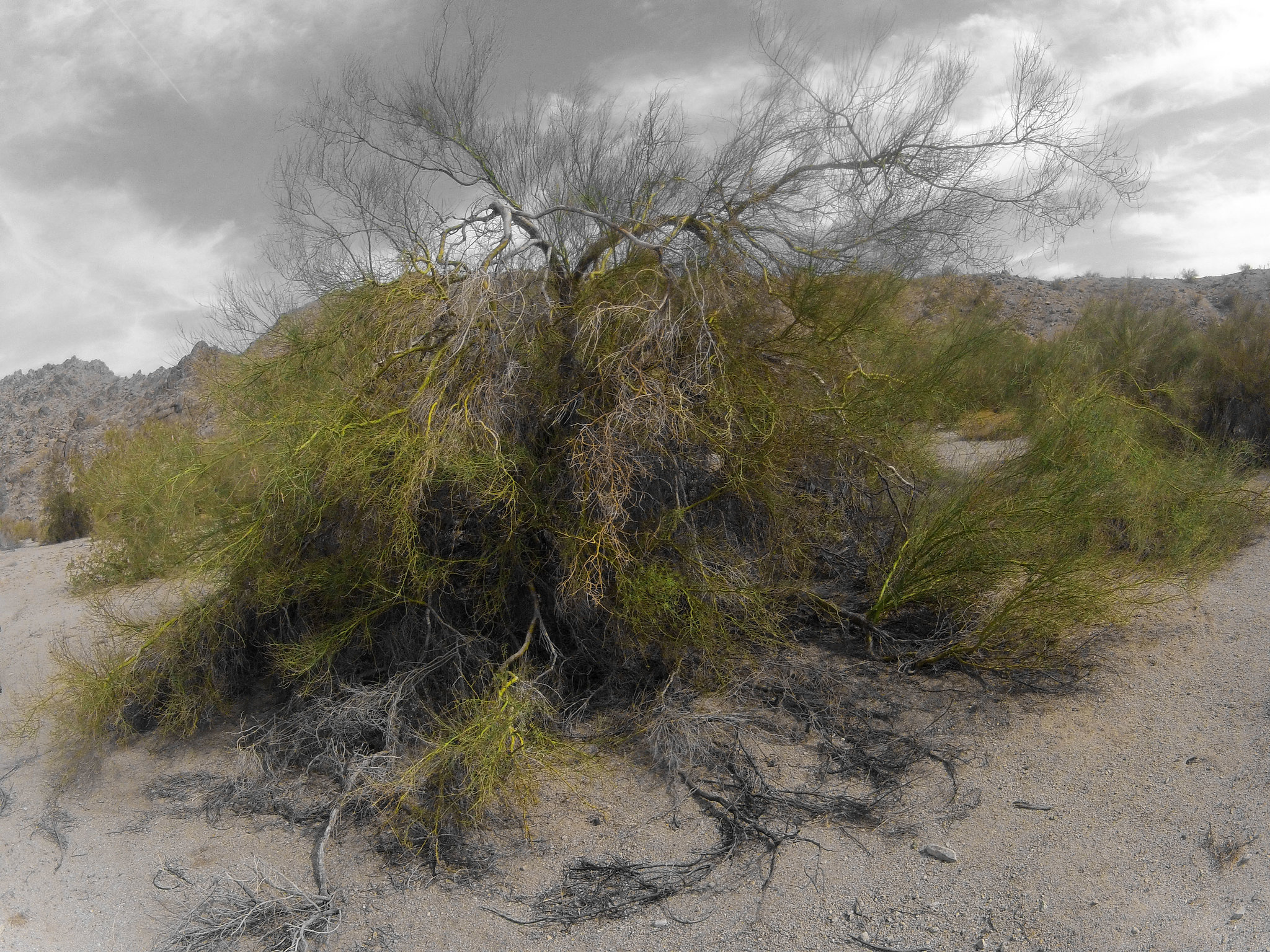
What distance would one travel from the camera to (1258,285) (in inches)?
1170

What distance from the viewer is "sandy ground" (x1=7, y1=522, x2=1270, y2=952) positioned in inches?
162

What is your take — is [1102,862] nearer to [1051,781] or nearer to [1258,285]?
[1051,781]

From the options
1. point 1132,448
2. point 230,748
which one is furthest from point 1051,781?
point 230,748

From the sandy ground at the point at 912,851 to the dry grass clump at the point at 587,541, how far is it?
1.12 feet

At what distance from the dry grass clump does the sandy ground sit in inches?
13.5

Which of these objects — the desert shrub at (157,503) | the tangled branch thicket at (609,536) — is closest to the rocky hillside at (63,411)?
the desert shrub at (157,503)

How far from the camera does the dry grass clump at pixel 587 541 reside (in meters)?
5.54

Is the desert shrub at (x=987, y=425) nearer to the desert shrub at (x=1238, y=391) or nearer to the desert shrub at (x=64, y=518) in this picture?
the desert shrub at (x=1238, y=391)

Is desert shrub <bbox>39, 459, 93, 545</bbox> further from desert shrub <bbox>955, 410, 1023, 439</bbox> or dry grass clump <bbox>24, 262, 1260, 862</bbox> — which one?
desert shrub <bbox>955, 410, 1023, 439</bbox>

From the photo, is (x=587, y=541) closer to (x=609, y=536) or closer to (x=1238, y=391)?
(x=609, y=536)

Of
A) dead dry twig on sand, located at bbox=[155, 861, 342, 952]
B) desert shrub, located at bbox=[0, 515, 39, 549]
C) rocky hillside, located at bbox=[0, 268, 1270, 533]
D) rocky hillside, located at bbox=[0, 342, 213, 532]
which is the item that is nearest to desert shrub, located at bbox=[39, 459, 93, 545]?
desert shrub, located at bbox=[0, 515, 39, 549]

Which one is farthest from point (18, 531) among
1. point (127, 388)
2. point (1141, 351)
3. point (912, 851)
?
point (1141, 351)

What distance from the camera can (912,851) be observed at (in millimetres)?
4648

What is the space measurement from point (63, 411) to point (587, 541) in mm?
39643
